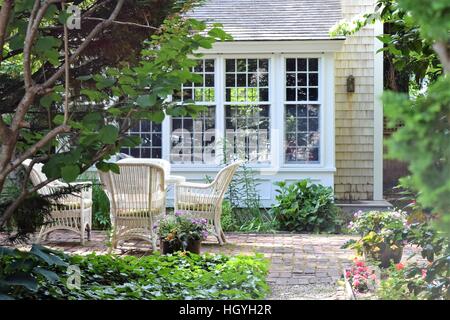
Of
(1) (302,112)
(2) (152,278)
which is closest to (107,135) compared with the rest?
(2) (152,278)

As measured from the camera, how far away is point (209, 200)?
6.98 m

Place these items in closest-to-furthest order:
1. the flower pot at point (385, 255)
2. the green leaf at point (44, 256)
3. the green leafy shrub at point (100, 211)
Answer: the green leaf at point (44, 256) → the flower pot at point (385, 255) → the green leafy shrub at point (100, 211)

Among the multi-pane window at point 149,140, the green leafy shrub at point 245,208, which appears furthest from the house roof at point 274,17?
the green leafy shrub at point 245,208

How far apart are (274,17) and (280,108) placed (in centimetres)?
146

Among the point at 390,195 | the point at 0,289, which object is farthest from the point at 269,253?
the point at 390,195

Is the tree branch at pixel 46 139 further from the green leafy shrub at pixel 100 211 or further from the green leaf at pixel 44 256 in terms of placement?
the green leafy shrub at pixel 100 211

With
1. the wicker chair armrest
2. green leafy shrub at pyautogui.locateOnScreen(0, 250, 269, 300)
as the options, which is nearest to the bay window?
the wicker chair armrest

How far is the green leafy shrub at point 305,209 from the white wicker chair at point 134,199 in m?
2.39

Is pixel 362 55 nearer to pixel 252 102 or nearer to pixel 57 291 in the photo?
pixel 252 102

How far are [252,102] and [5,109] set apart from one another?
18.9 ft

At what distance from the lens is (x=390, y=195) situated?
11414 mm

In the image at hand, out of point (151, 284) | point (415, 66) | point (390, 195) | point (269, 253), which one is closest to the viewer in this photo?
point (415, 66)

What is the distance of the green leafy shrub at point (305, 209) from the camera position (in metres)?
8.36

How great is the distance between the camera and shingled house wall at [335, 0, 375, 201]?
1020 centimetres
